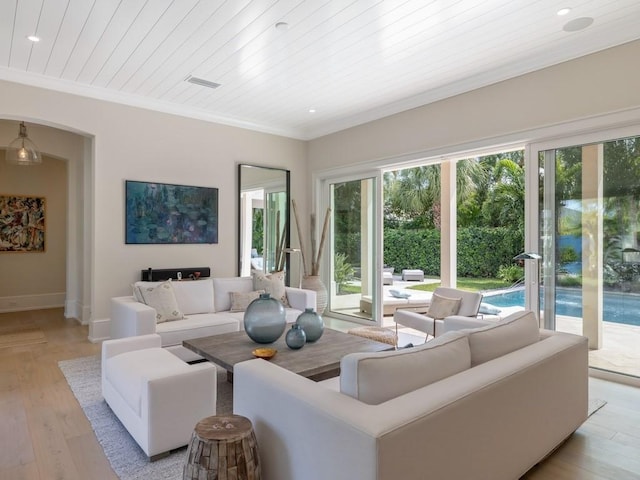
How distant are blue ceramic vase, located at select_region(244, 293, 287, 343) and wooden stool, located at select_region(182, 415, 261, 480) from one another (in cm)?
146

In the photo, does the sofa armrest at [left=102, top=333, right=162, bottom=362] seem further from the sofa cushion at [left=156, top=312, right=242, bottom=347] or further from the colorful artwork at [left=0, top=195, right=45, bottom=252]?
the colorful artwork at [left=0, top=195, right=45, bottom=252]

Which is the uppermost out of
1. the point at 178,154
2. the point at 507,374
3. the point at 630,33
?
the point at 630,33

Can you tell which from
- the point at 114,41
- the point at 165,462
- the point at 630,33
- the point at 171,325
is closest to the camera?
the point at 165,462

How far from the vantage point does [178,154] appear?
5.49 metres

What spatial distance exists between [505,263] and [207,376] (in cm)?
1040

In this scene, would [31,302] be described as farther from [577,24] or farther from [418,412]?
[577,24]

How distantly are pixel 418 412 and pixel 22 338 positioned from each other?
5482 mm

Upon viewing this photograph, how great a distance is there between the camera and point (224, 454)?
1.63 metres

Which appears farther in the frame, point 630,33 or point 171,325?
point 171,325

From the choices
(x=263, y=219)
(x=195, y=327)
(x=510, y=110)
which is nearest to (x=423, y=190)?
(x=263, y=219)

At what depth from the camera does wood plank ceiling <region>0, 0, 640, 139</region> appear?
3094 millimetres

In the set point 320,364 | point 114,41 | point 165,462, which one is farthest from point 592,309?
point 114,41

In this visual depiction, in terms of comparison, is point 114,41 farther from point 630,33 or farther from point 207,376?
point 630,33

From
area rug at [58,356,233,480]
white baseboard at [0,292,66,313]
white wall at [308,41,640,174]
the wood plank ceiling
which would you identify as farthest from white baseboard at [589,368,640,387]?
white baseboard at [0,292,66,313]
